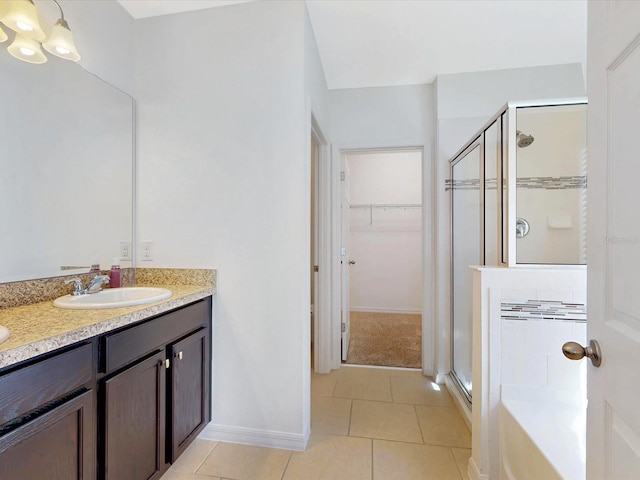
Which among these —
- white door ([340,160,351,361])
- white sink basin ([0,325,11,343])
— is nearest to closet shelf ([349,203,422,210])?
white door ([340,160,351,361])

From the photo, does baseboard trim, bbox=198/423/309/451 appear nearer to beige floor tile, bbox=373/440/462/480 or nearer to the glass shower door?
beige floor tile, bbox=373/440/462/480

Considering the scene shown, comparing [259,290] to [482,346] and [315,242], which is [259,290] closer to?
[315,242]

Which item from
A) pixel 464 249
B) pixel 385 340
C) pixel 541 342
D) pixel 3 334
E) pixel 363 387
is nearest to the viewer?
pixel 3 334

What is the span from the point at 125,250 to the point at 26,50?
3.40 feet

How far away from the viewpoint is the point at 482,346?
1.37m

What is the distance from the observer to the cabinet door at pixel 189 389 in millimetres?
1397

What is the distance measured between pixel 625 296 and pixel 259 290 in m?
1.47

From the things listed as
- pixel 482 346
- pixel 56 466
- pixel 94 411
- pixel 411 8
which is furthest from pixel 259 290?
pixel 411 8

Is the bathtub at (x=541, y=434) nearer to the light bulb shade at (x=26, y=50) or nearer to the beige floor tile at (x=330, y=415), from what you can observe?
the beige floor tile at (x=330, y=415)

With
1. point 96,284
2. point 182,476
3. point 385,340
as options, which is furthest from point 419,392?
point 96,284

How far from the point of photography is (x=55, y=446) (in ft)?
2.88

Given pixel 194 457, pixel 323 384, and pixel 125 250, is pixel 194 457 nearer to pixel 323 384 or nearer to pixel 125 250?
pixel 323 384

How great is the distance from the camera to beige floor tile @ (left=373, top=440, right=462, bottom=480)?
143 cm

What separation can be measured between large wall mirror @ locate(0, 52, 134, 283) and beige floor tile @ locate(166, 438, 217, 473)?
115 cm
